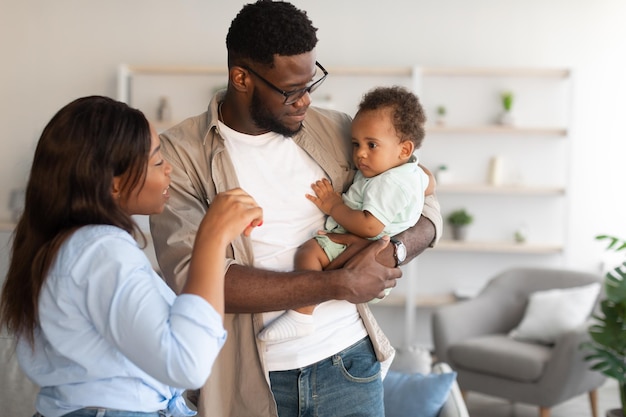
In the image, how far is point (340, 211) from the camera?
1.85 m

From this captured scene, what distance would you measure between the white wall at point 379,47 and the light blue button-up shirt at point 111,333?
514 cm

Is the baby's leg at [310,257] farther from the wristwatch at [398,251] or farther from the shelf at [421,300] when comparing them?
the shelf at [421,300]

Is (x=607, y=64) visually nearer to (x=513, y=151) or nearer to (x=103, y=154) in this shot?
(x=513, y=151)

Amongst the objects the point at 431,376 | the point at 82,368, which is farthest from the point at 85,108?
the point at 431,376

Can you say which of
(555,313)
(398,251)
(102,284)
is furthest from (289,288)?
(555,313)

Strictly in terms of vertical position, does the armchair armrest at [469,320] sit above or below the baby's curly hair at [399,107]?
below

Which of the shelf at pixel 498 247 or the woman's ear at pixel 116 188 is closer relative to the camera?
the woman's ear at pixel 116 188

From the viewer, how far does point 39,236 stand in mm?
1308

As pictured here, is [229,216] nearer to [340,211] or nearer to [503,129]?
[340,211]

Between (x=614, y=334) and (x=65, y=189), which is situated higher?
(x=65, y=189)

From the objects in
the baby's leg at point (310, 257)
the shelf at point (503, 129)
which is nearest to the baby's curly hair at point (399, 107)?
the baby's leg at point (310, 257)

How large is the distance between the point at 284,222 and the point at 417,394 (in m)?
1.54

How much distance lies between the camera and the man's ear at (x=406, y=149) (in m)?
2.03

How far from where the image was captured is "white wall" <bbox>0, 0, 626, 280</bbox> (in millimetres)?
6020
